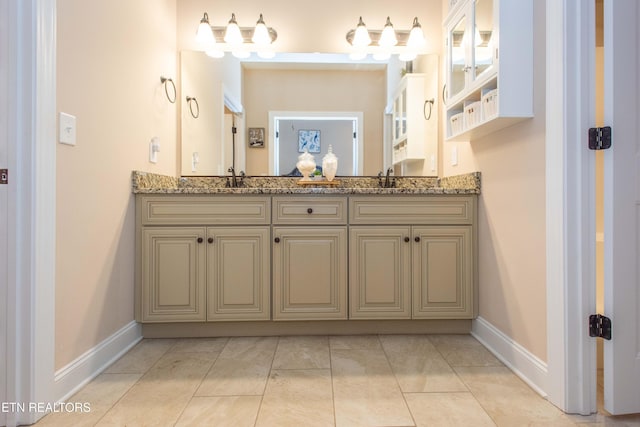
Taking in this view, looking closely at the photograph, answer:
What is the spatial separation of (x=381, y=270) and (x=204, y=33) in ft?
6.73

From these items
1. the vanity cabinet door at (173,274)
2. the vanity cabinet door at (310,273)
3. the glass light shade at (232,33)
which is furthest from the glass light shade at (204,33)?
the vanity cabinet door at (310,273)

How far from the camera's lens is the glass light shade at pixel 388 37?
8.61 ft

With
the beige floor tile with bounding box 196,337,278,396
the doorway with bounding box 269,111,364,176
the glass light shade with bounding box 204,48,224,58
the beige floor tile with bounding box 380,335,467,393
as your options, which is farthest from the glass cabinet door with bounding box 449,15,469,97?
the beige floor tile with bounding box 196,337,278,396

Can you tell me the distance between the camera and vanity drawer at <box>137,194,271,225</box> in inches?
81.3

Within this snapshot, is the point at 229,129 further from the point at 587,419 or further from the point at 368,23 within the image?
the point at 587,419

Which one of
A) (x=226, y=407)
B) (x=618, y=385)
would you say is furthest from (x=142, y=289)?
(x=618, y=385)

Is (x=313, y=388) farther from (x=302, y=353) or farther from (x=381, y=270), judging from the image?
(x=381, y=270)

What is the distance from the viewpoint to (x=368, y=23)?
2.69 meters

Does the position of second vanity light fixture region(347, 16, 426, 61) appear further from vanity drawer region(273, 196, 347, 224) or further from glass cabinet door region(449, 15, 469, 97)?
vanity drawer region(273, 196, 347, 224)

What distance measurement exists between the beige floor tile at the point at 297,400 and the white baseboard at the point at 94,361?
81cm

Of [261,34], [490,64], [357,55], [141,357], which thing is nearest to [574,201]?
[490,64]

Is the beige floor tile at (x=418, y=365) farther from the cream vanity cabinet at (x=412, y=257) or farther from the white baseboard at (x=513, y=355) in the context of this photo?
the white baseboard at (x=513, y=355)

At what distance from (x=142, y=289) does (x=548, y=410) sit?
203cm

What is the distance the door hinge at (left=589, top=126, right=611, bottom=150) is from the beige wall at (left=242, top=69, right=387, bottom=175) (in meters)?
1.46
